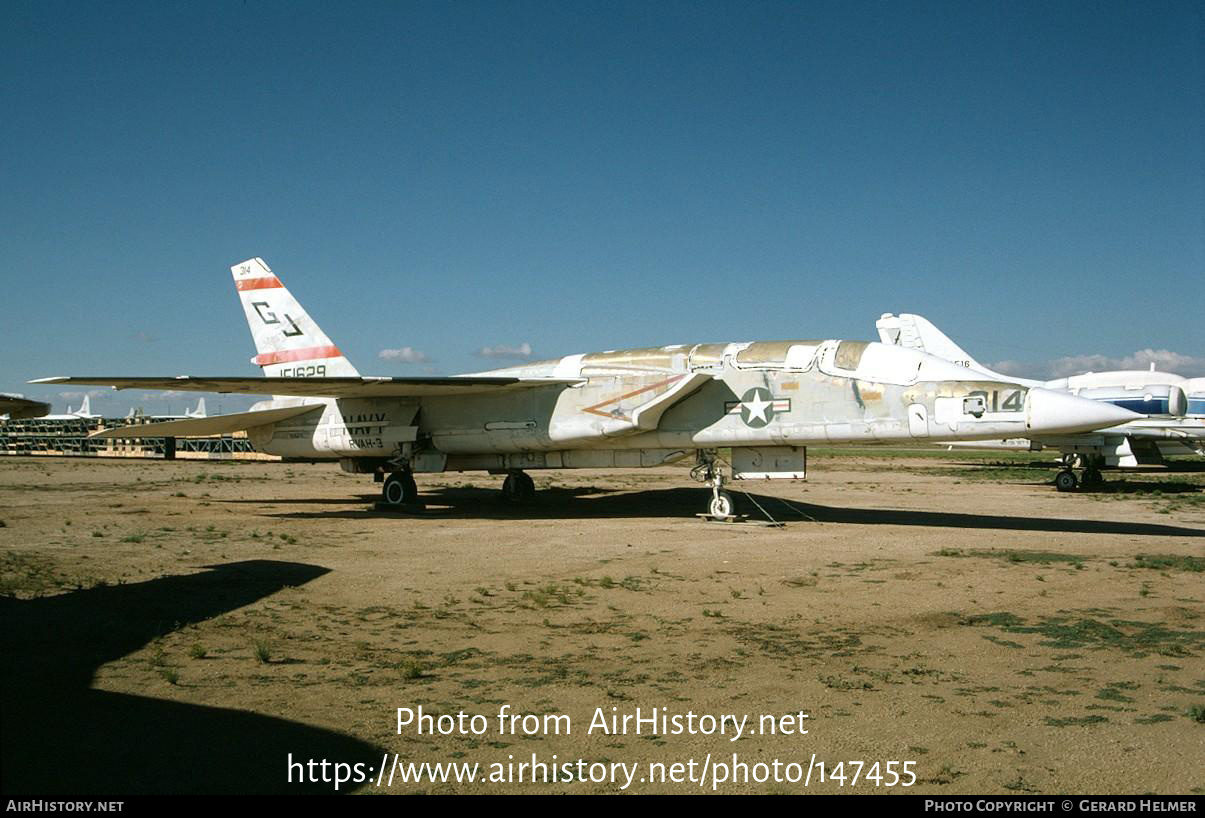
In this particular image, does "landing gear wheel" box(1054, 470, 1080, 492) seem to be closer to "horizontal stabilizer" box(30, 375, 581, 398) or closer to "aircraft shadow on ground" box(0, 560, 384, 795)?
"horizontal stabilizer" box(30, 375, 581, 398)

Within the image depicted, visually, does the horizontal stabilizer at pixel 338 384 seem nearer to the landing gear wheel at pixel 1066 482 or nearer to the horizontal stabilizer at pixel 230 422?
the horizontal stabilizer at pixel 230 422

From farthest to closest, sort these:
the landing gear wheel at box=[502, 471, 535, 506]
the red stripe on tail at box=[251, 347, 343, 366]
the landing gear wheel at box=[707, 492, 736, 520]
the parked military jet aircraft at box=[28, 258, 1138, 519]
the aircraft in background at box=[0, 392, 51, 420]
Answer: the landing gear wheel at box=[502, 471, 535, 506], the red stripe on tail at box=[251, 347, 343, 366], the landing gear wheel at box=[707, 492, 736, 520], the parked military jet aircraft at box=[28, 258, 1138, 519], the aircraft in background at box=[0, 392, 51, 420]

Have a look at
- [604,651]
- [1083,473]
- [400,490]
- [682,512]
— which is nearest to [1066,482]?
[1083,473]

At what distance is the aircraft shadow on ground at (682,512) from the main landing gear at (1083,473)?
368 inches

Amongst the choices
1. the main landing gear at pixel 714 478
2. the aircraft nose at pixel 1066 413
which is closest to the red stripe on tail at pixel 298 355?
the main landing gear at pixel 714 478

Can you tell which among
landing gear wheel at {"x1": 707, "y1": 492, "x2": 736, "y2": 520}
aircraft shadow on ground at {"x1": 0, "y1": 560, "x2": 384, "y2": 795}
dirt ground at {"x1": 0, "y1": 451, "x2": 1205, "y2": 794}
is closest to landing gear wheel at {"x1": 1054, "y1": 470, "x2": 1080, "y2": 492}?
dirt ground at {"x1": 0, "y1": 451, "x2": 1205, "y2": 794}

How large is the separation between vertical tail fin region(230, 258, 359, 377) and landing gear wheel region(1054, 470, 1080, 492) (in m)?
19.4

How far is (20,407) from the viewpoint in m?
8.97

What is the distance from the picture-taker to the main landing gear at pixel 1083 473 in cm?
2370

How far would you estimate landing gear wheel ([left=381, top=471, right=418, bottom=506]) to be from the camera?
17.3m

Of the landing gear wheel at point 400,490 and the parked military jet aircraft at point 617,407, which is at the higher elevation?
the parked military jet aircraft at point 617,407

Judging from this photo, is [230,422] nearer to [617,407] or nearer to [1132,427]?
[617,407]

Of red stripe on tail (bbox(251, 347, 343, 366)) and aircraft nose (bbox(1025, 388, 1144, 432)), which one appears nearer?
aircraft nose (bbox(1025, 388, 1144, 432))

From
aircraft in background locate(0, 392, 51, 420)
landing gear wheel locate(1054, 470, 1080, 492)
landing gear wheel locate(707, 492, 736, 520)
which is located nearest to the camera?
aircraft in background locate(0, 392, 51, 420)
